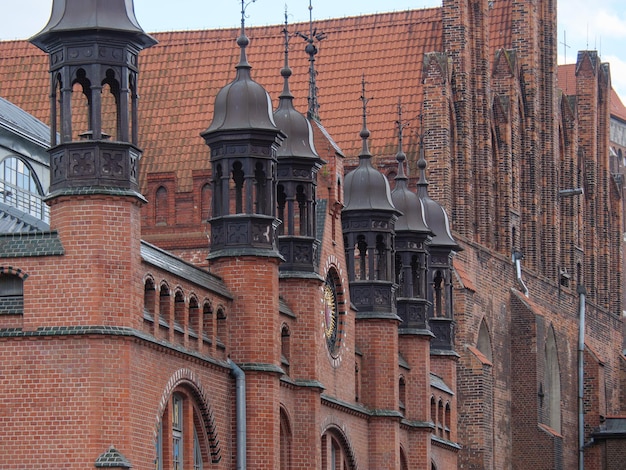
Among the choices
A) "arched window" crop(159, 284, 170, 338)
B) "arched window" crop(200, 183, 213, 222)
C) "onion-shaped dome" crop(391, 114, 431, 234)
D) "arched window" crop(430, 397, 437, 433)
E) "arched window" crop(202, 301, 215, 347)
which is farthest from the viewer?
"arched window" crop(200, 183, 213, 222)

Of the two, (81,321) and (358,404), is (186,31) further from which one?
(81,321)

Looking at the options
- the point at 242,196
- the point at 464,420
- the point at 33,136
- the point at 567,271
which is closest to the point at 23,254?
the point at 242,196

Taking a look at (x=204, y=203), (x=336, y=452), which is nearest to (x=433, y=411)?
(x=336, y=452)

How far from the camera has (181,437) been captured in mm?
45688

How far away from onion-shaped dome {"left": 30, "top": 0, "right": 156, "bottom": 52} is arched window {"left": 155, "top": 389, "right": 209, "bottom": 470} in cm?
755

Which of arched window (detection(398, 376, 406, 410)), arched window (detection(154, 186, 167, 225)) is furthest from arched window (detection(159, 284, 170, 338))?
arched window (detection(154, 186, 167, 225))

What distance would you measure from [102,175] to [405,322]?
21.1 metres

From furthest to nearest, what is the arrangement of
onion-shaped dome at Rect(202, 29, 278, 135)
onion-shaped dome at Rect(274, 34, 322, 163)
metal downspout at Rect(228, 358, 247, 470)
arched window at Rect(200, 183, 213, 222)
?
arched window at Rect(200, 183, 213, 222), onion-shaped dome at Rect(274, 34, 322, 163), onion-shaped dome at Rect(202, 29, 278, 135), metal downspout at Rect(228, 358, 247, 470)

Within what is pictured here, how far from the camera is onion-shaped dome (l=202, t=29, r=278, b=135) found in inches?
1922

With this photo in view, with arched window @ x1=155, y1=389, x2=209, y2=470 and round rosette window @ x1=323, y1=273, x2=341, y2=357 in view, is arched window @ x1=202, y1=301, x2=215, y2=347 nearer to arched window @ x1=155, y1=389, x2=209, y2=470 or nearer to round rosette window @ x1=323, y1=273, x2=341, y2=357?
arched window @ x1=155, y1=389, x2=209, y2=470

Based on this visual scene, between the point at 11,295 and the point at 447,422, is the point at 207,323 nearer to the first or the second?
the point at 11,295

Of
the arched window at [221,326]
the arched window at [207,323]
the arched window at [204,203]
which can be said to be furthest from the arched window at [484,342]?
→ the arched window at [207,323]

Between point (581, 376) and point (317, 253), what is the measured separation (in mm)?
39973

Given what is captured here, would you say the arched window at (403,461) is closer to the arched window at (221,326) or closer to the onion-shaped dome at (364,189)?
the onion-shaped dome at (364,189)
